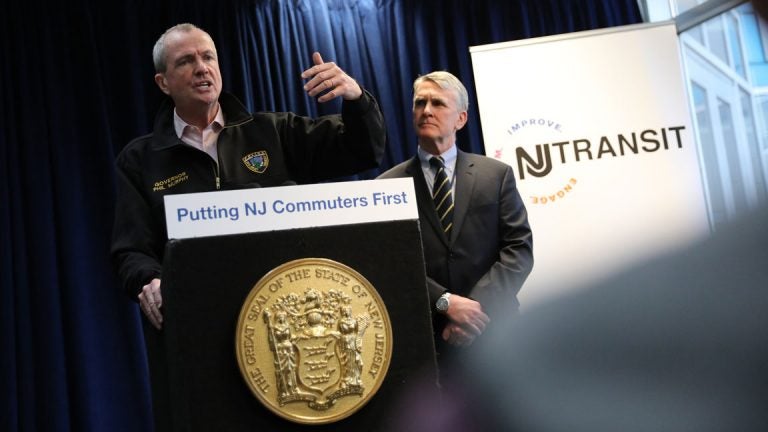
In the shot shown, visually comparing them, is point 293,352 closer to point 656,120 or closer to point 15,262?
point 15,262

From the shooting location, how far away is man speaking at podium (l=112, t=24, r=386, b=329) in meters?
2.16

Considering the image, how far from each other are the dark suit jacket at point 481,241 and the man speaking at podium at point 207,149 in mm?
800

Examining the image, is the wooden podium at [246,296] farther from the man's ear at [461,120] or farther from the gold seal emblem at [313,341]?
the man's ear at [461,120]

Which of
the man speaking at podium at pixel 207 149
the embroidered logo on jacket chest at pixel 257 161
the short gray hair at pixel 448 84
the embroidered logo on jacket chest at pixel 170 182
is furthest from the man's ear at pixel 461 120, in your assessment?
the embroidered logo on jacket chest at pixel 170 182

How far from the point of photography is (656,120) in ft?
15.0

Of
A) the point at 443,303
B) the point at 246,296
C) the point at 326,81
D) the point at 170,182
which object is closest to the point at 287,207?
the point at 246,296

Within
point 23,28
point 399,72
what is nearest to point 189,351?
point 23,28

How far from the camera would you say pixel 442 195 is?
3.17 m

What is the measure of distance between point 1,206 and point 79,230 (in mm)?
380

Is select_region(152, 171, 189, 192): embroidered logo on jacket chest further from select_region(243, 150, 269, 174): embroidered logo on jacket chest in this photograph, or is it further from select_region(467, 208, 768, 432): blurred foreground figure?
select_region(467, 208, 768, 432): blurred foreground figure

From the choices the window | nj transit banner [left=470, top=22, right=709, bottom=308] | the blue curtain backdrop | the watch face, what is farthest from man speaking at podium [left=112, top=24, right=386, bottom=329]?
the window

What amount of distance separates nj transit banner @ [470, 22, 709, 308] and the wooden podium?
2.95 m

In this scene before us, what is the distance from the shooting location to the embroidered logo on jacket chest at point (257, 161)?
2.21 m

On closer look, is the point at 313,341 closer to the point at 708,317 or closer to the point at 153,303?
the point at 153,303
